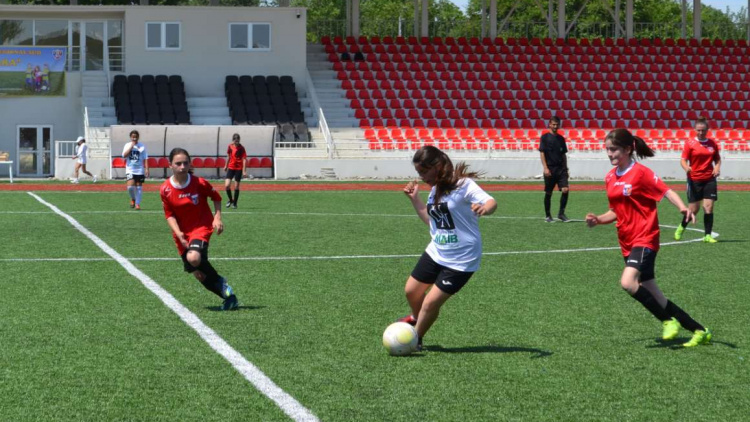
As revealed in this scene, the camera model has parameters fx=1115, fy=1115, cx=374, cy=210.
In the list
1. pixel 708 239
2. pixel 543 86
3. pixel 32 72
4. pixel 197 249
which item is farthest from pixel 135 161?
pixel 543 86

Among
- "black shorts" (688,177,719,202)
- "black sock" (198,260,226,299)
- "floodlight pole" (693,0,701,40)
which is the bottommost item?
"black sock" (198,260,226,299)

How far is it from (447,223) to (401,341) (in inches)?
36.0

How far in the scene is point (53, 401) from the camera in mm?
6637

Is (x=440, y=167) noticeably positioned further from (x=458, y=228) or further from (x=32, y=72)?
(x=32, y=72)

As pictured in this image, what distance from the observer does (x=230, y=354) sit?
26.6ft

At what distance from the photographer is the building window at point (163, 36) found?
46.2 meters

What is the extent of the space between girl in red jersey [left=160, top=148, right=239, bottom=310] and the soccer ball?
2553mm

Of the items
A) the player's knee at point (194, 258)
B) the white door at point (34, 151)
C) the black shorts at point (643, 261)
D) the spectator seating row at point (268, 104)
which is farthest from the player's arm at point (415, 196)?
the white door at point (34, 151)

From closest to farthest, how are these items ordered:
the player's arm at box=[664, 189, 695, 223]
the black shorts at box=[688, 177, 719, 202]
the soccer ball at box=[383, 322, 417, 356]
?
the soccer ball at box=[383, 322, 417, 356] < the player's arm at box=[664, 189, 695, 223] < the black shorts at box=[688, 177, 719, 202]

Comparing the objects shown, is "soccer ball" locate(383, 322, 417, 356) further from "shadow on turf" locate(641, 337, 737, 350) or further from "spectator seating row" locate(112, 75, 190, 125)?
"spectator seating row" locate(112, 75, 190, 125)

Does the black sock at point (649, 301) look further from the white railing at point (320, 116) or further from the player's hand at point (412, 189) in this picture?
the white railing at point (320, 116)

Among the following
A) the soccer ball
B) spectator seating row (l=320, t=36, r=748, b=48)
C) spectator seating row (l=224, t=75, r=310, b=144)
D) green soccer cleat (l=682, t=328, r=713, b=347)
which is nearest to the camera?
the soccer ball

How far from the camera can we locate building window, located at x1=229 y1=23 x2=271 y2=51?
46.9 metres

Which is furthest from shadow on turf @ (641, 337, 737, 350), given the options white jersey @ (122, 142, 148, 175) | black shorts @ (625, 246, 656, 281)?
white jersey @ (122, 142, 148, 175)
